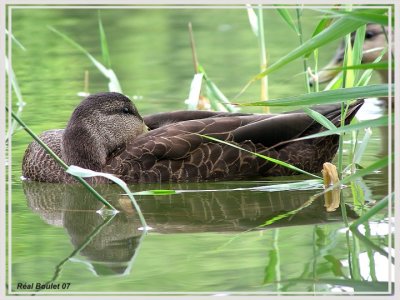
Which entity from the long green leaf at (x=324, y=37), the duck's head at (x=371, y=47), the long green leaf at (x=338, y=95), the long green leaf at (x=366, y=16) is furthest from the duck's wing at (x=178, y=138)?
the duck's head at (x=371, y=47)

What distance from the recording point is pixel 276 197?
701 centimetres

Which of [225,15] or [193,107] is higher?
[225,15]

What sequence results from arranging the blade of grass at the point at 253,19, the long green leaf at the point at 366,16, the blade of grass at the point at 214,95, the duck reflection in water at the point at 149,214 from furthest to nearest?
the blade of grass at the point at 214,95 → the blade of grass at the point at 253,19 → the duck reflection in water at the point at 149,214 → the long green leaf at the point at 366,16

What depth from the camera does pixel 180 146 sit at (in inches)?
299

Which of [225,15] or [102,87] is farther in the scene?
[225,15]

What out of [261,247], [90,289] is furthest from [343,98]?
[90,289]

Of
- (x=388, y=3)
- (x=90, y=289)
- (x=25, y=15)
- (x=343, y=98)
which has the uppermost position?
(x=25, y=15)

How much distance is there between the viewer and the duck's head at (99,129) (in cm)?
783

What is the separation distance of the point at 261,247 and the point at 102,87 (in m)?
5.36

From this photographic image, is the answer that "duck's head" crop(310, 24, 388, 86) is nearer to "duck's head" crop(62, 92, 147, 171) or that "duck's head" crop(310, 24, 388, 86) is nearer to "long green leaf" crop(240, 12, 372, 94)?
"duck's head" crop(62, 92, 147, 171)

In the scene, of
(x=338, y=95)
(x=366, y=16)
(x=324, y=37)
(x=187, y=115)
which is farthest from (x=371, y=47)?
(x=366, y=16)

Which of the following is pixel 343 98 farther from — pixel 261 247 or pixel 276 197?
pixel 276 197

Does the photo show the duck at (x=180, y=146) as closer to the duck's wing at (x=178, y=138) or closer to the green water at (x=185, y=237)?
the duck's wing at (x=178, y=138)

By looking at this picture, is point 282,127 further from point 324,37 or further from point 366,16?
point 366,16
